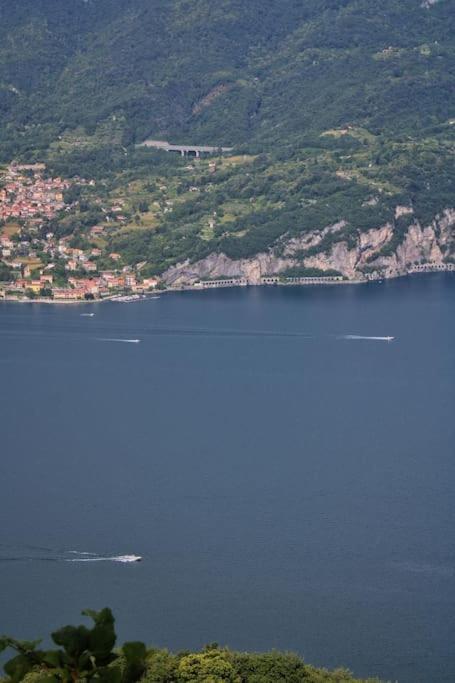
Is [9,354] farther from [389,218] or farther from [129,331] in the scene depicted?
[389,218]

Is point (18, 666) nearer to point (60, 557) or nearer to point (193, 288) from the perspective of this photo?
point (60, 557)

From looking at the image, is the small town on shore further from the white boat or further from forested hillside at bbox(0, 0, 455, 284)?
the white boat

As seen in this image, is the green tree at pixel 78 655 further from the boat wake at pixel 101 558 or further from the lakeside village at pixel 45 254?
the lakeside village at pixel 45 254

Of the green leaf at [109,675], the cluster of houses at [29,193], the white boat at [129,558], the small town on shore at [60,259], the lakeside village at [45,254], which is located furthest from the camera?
the cluster of houses at [29,193]

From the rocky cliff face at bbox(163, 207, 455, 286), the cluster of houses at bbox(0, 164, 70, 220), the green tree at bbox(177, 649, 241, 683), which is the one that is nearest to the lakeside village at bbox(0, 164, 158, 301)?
the cluster of houses at bbox(0, 164, 70, 220)

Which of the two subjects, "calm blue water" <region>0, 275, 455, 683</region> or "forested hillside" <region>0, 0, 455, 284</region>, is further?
"forested hillside" <region>0, 0, 455, 284</region>

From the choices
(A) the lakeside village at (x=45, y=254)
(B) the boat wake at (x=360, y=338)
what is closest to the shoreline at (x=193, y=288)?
(A) the lakeside village at (x=45, y=254)
